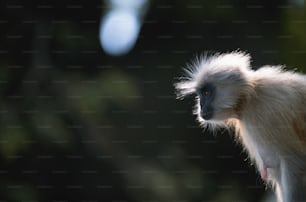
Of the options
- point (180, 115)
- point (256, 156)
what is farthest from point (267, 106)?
point (180, 115)

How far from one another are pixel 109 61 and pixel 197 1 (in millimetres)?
428

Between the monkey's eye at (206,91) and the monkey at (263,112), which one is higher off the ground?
the monkey's eye at (206,91)

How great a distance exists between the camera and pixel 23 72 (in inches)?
180

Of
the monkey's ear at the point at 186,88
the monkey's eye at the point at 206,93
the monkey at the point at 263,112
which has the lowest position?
the monkey at the point at 263,112

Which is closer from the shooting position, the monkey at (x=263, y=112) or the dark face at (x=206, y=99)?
the monkey at (x=263, y=112)

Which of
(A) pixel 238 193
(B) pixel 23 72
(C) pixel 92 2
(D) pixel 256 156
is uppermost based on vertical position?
(C) pixel 92 2

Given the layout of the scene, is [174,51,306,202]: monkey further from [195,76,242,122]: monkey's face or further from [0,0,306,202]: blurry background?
[0,0,306,202]: blurry background

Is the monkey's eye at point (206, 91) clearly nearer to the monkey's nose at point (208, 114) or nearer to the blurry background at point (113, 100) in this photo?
the monkey's nose at point (208, 114)

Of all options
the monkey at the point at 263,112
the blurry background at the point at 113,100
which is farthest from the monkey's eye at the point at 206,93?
the blurry background at the point at 113,100

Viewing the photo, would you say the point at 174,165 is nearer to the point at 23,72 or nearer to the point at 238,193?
the point at 238,193

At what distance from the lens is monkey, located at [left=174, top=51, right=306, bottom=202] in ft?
9.48

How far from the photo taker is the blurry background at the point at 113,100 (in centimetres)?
445

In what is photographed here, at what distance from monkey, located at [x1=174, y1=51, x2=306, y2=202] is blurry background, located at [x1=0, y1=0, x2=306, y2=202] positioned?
125 centimetres

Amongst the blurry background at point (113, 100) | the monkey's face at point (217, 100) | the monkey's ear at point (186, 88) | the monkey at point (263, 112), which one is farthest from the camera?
the blurry background at point (113, 100)
